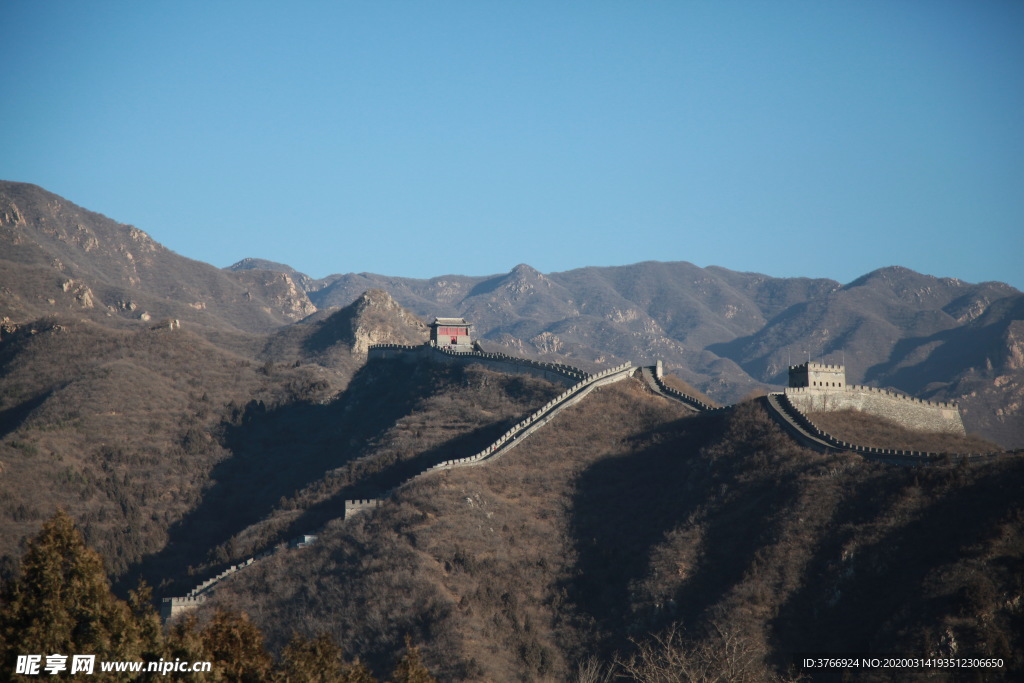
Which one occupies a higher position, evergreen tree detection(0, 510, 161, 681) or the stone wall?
the stone wall

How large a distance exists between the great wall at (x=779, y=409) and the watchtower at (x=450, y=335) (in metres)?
14.8

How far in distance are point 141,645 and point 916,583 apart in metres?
47.5

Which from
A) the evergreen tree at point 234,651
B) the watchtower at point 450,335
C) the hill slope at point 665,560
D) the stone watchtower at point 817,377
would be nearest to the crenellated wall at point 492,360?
the watchtower at point 450,335

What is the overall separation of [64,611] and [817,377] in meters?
77.2

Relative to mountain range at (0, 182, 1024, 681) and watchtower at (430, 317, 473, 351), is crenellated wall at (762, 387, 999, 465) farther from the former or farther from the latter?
watchtower at (430, 317, 473, 351)

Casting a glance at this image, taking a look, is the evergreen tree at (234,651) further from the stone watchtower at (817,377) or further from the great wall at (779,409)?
the stone watchtower at (817,377)

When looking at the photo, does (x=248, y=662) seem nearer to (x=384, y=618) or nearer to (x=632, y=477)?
(x=384, y=618)

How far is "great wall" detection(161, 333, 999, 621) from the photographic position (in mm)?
93438

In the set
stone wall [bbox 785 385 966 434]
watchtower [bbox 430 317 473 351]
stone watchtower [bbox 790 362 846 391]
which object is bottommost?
stone wall [bbox 785 385 966 434]

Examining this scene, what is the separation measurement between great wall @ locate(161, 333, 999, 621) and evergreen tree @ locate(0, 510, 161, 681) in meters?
54.0

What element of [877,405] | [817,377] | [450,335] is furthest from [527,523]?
[450,335]

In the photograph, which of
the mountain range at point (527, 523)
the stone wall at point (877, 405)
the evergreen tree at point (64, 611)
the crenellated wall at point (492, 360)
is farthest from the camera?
the crenellated wall at point (492, 360)

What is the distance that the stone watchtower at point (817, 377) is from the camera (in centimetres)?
10588

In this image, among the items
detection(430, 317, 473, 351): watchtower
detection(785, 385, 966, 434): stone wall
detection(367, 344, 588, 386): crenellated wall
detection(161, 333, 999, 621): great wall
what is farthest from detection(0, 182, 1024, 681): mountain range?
detection(430, 317, 473, 351): watchtower
